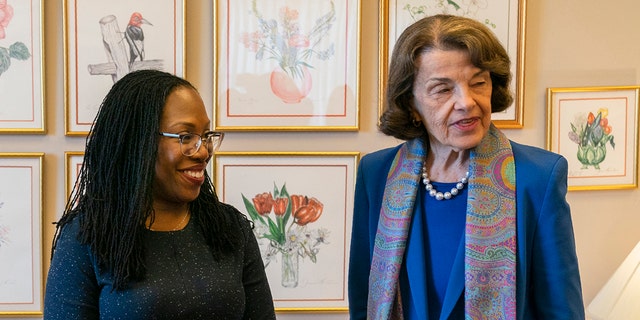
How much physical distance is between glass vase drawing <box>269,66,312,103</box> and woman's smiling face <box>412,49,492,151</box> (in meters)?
0.95

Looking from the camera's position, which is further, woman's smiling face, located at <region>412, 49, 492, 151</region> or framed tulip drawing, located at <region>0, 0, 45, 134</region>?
framed tulip drawing, located at <region>0, 0, 45, 134</region>

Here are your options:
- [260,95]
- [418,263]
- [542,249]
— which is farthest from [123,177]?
[260,95]

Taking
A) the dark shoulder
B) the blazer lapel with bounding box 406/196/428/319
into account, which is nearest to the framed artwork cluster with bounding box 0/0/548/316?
the dark shoulder

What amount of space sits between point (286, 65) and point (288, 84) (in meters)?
0.06

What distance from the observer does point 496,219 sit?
131cm

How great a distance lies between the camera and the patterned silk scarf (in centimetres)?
129

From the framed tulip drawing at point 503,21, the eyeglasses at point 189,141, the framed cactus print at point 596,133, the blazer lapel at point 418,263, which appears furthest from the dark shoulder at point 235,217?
the framed cactus print at point 596,133

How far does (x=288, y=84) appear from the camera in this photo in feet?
7.45

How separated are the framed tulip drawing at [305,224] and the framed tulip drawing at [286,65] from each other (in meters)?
0.14

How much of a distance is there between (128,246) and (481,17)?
1.45m

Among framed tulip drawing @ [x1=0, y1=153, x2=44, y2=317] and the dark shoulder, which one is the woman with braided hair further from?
framed tulip drawing @ [x1=0, y1=153, x2=44, y2=317]

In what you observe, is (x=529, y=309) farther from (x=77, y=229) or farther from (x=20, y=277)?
(x=20, y=277)

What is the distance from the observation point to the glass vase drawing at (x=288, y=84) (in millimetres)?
2268

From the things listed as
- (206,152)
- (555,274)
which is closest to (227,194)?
(206,152)
